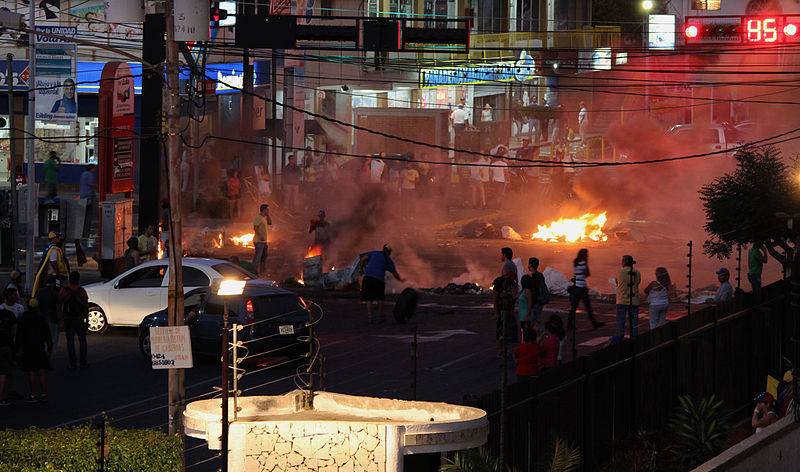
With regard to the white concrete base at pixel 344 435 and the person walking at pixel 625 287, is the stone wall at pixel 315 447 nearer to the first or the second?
the white concrete base at pixel 344 435

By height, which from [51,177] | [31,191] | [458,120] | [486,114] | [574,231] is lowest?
[574,231]

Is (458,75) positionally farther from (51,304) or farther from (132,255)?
(51,304)

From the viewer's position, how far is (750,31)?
155 feet

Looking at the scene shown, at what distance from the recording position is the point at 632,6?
229 feet

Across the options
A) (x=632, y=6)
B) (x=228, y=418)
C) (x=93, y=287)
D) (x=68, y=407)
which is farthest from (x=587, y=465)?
(x=632, y=6)

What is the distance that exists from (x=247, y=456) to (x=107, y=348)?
11858 millimetres

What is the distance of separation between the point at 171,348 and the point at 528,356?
467 centimetres

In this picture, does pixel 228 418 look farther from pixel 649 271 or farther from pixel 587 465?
pixel 649 271

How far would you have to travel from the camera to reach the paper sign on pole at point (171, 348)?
1152cm

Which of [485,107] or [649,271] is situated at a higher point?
[485,107]

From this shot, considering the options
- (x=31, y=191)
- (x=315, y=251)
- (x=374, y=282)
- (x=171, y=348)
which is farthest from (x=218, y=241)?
(x=171, y=348)

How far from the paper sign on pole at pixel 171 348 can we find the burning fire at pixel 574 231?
2214cm

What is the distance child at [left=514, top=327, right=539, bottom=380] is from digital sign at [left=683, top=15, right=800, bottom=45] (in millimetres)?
35575

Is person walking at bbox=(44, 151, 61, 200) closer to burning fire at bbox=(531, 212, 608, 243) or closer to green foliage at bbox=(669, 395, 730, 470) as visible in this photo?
burning fire at bbox=(531, 212, 608, 243)
